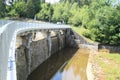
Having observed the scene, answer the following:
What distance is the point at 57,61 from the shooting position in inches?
1420

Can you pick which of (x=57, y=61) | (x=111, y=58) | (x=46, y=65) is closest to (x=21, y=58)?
(x=46, y=65)

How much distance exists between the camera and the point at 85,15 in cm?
6147

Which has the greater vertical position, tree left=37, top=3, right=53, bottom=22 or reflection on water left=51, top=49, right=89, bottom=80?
tree left=37, top=3, right=53, bottom=22

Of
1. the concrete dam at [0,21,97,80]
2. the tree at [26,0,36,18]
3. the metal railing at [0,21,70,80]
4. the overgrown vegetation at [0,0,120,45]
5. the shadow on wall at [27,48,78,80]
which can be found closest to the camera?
the metal railing at [0,21,70,80]

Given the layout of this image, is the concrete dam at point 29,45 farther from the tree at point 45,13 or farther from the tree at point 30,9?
the tree at point 30,9

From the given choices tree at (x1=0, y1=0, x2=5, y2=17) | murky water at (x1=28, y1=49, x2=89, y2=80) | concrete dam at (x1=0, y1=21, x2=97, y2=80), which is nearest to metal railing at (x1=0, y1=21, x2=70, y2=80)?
concrete dam at (x1=0, y1=21, x2=97, y2=80)

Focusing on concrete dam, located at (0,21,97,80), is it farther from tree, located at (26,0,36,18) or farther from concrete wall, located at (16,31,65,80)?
tree, located at (26,0,36,18)

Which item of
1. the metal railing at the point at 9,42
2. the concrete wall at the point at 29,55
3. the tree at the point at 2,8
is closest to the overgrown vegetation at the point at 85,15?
the tree at the point at 2,8

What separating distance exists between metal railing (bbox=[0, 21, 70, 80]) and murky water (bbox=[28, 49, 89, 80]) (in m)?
5.24

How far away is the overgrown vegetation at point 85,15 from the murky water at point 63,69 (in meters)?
8.42

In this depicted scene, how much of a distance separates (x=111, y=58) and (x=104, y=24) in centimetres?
1376

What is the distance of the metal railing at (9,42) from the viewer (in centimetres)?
525

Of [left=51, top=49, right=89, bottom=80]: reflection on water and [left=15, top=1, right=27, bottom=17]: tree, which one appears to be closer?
[left=51, top=49, right=89, bottom=80]: reflection on water

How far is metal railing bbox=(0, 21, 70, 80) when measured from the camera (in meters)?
5.25
